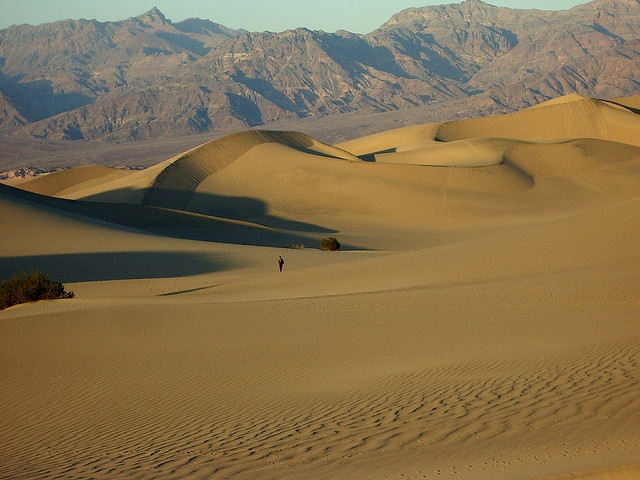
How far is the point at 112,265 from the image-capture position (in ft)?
88.3

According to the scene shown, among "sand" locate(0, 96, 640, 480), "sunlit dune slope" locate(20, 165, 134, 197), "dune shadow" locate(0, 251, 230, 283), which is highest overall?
"sunlit dune slope" locate(20, 165, 134, 197)

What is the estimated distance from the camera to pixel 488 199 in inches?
2069

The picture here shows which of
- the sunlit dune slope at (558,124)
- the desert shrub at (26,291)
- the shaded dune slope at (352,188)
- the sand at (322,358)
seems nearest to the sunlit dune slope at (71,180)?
the shaded dune slope at (352,188)

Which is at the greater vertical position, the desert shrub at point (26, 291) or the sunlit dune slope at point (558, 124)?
the sunlit dune slope at point (558, 124)

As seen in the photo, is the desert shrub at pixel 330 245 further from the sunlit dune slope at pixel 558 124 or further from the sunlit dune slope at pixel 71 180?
the sunlit dune slope at pixel 558 124

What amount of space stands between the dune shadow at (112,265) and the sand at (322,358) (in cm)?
13

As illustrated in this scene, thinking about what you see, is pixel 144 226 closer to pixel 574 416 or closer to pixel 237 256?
pixel 237 256

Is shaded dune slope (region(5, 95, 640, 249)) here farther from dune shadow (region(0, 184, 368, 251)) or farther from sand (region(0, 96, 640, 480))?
sand (region(0, 96, 640, 480))

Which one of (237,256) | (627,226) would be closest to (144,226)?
(237,256)

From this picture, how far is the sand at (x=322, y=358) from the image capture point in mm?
7301

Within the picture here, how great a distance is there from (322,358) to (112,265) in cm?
1670

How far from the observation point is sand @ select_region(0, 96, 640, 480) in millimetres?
7301

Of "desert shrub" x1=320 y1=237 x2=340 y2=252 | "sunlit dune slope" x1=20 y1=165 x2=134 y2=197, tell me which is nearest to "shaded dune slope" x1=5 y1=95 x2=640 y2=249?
"sunlit dune slope" x1=20 y1=165 x2=134 y2=197

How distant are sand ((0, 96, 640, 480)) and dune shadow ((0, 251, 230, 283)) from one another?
0.42 feet
